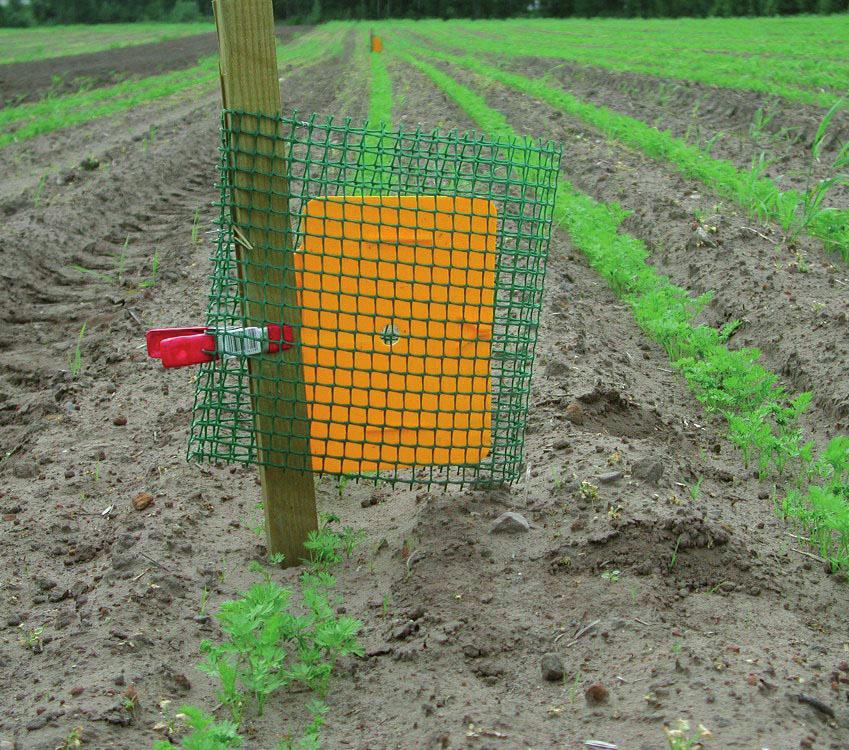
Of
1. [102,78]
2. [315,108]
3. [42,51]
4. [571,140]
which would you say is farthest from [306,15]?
[571,140]

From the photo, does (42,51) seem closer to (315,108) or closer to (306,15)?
(315,108)

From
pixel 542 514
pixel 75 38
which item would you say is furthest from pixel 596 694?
pixel 75 38

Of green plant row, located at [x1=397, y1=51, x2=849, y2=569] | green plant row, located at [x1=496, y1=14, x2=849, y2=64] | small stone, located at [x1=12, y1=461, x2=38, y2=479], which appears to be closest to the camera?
green plant row, located at [x1=397, y1=51, x2=849, y2=569]

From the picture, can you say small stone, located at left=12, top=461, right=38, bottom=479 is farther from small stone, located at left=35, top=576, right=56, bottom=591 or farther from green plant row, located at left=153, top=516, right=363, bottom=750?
green plant row, located at left=153, top=516, right=363, bottom=750

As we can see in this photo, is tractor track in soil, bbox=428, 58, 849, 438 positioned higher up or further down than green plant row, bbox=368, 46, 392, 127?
higher up

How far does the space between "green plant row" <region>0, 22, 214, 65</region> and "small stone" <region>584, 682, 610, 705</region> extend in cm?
2936

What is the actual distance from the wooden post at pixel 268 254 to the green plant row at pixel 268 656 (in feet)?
1.08

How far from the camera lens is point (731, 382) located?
466cm

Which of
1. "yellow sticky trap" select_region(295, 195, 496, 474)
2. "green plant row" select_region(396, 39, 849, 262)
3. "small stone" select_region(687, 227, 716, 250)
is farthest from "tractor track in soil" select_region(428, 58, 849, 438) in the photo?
"yellow sticky trap" select_region(295, 195, 496, 474)

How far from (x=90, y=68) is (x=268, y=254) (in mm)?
25371

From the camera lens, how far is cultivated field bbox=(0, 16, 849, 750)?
2.60 meters

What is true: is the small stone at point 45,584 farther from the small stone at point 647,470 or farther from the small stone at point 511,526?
the small stone at point 647,470

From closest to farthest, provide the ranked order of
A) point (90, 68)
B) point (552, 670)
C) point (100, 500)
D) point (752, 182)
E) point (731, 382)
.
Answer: point (552, 670)
point (100, 500)
point (731, 382)
point (752, 182)
point (90, 68)

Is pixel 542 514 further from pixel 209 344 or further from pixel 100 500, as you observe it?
pixel 100 500
